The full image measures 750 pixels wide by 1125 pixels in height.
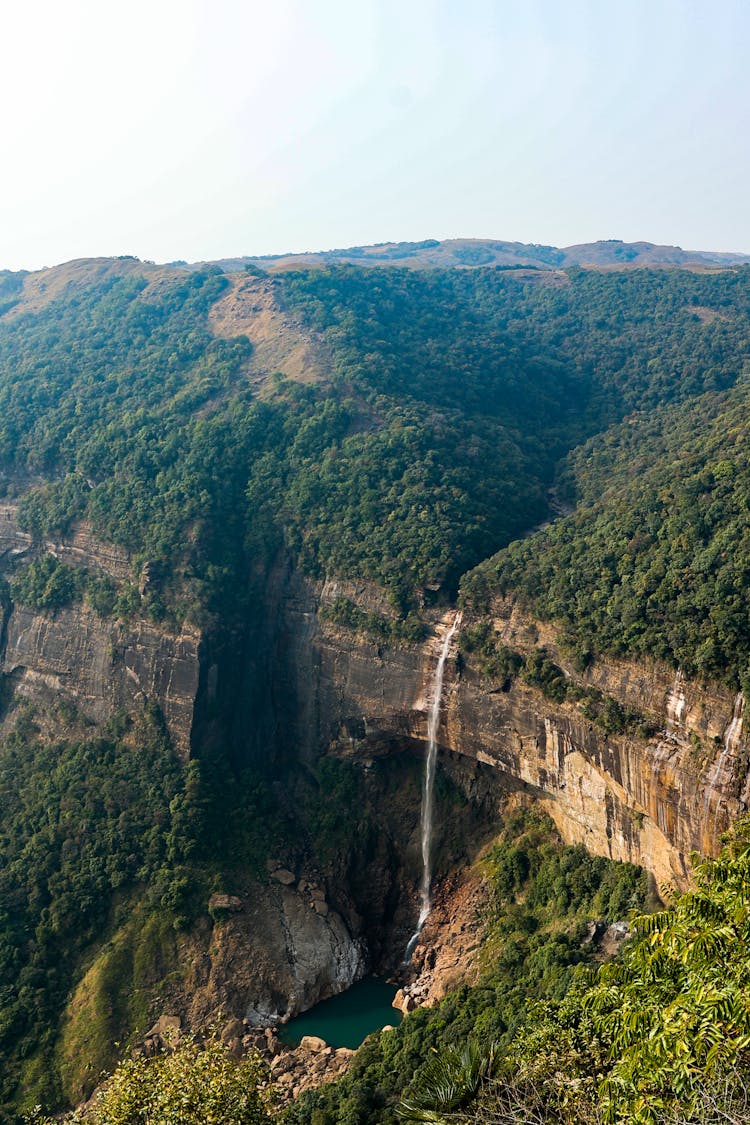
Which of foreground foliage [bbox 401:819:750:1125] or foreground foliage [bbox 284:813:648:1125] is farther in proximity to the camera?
foreground foliage [bbox 284:813:648:1125]

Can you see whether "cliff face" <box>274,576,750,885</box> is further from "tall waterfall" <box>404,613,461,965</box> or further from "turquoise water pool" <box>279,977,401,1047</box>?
"turquoise water pool" <box>279,977,401,1047</box>

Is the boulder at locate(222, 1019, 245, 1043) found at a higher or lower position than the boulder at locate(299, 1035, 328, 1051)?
lower

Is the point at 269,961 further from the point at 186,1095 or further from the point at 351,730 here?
the point at 186,1095

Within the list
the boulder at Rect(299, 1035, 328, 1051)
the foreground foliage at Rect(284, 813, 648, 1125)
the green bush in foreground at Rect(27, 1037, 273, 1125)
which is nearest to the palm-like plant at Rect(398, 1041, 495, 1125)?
the foreground foliage at Rect(284, 813, 648, 1125)

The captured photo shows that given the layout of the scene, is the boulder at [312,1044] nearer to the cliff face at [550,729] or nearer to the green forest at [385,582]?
the green forest at [385,582]

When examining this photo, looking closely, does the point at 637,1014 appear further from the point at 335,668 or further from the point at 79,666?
the point at 79,666

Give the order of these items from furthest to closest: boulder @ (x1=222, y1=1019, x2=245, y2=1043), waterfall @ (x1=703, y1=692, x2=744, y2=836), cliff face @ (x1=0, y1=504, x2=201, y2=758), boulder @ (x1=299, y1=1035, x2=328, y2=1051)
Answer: cliff face @ (x1=0, y1=504, x2=201, y2=758), boulder @ (x1=222, y1=1019, x2=245, y2=1043), boulder @ (x1=299, y1=1035, x2=328, y2=1051), waterfall @ (x1=703, y1=692, x2=744, y2=836)

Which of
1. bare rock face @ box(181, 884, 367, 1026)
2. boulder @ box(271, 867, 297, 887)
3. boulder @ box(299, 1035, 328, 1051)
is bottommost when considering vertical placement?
boulder @ box(299, 1035, 328, 1051)
